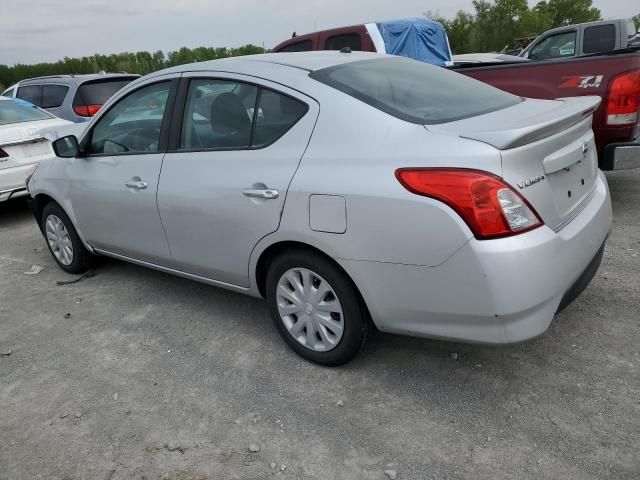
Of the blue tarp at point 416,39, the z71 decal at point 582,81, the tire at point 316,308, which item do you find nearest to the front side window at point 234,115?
the tire at point 316,308

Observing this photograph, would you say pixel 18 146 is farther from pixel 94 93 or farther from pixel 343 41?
pixel 343 41

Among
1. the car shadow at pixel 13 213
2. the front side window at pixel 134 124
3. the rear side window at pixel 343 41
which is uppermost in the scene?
the rear side window at pixel 343 41

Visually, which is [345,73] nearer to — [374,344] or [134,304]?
[374,344]

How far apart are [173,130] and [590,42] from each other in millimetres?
9322

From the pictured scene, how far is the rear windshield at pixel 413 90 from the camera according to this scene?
2725 mm

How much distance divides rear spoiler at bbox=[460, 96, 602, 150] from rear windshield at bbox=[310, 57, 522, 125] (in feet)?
1.04

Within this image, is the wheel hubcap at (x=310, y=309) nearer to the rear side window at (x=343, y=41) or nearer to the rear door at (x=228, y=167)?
the rear door at (x=228, y=167)

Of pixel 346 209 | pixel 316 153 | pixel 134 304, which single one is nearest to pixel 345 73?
pixel 316 153

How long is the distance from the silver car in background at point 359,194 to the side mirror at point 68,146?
1.36 feet

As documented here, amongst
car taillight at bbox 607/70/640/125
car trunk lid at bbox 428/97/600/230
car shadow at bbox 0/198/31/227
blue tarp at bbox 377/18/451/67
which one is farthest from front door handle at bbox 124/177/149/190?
blue tarp at bbox 377/18/451/67

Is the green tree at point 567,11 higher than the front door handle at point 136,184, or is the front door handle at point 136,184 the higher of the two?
the green tree at point 567,11

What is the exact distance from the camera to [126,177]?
3707 mm

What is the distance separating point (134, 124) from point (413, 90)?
1929 mm

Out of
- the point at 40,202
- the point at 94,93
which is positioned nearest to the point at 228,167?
the point at 40,202
